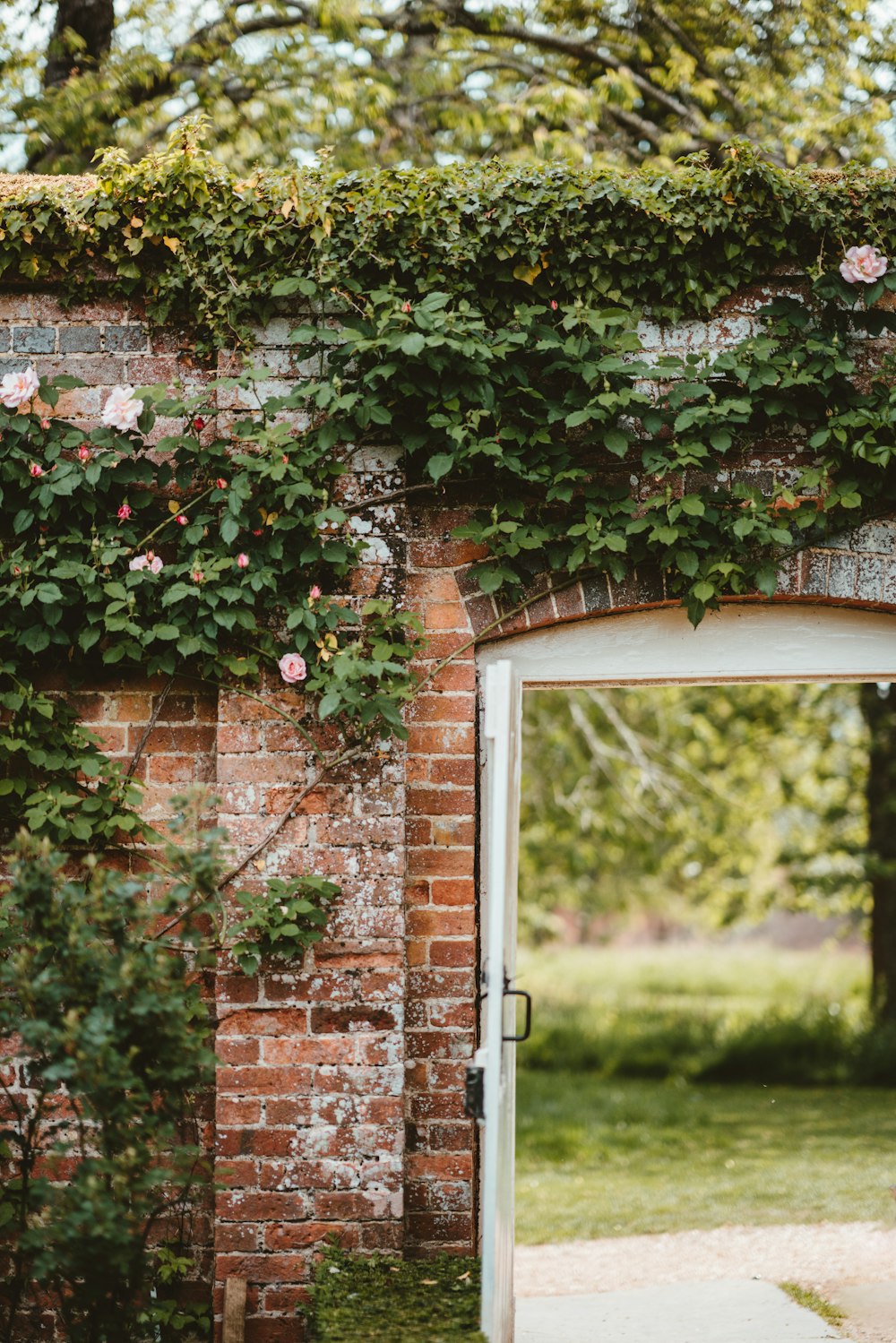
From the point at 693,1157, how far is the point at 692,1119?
103 cm

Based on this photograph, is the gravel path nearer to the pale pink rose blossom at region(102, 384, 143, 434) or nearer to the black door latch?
the black door latch

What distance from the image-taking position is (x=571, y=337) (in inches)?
135

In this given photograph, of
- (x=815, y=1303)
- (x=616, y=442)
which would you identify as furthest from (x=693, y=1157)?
(x=616, y=442)

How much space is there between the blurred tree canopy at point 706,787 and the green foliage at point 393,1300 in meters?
5.28

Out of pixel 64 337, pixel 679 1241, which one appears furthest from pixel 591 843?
pixel 64 337

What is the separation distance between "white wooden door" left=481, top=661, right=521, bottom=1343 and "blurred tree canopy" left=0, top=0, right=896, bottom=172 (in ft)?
13.5

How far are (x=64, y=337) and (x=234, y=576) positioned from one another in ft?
3.37

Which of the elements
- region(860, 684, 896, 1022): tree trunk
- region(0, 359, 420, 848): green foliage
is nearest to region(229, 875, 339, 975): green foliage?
region(0, 359, 420, 848): green foliage

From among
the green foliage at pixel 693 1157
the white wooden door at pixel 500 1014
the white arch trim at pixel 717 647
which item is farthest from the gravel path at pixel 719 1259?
the white arch trim at pixel 717 647

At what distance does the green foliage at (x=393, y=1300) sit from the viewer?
284 cm

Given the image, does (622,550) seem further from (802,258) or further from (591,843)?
(591,843)

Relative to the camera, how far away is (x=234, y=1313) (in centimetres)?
323

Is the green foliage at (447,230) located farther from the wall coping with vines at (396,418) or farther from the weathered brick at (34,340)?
the weathered brick at (34,340)

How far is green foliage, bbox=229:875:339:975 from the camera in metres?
3.30
